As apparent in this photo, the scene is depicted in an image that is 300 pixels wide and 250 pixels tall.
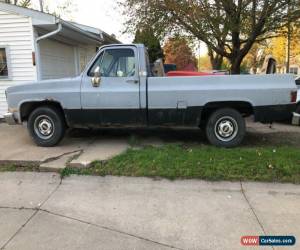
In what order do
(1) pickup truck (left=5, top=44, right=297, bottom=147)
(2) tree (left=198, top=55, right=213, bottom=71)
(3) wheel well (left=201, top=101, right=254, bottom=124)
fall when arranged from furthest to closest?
(2) tree (left=198, top=55, right=213, bottom=71), (3) wheel well (left=201, top=101, right=254, bottom=124), (1) pickup truck (left=5, top=44, right=297, bottom=147)

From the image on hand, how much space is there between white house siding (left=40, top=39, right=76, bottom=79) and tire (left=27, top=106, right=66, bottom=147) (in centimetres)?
397

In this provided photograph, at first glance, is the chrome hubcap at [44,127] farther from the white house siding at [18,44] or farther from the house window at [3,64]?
the house window at [3,64]

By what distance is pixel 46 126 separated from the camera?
682 cm

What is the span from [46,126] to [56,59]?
5855 mm

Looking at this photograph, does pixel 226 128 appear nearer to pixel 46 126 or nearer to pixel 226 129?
pixel 226 129

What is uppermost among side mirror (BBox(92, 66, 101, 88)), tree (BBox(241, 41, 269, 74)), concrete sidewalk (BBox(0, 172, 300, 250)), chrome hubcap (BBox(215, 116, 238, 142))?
tree (BBox(241, 41, 269, 74))

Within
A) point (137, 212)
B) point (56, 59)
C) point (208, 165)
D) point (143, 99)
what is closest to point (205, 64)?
point (56, 59)

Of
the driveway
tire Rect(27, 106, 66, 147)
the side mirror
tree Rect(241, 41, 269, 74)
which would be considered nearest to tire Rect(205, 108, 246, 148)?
the driveway

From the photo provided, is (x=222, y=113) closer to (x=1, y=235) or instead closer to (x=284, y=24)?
(x=1, y=235)

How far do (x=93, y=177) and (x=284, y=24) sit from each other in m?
10.9

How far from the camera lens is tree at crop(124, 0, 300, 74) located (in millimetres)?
12164

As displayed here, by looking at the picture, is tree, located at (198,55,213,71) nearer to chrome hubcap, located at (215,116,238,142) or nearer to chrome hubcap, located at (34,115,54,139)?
chrome hubcap, located at (215,116,238,142)

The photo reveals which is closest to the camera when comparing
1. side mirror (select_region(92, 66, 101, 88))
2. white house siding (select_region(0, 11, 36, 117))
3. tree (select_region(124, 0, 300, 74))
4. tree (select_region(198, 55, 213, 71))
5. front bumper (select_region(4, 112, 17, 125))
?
side mirror (select_region(92, 66, 101, 88))

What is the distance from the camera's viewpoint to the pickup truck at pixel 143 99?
6191 mm
